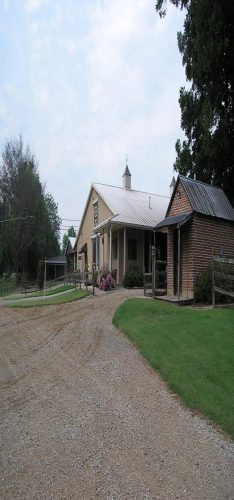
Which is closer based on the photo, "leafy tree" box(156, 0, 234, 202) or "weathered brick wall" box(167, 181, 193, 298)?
"weathered brick wall" box(167, 181, 193, 298)

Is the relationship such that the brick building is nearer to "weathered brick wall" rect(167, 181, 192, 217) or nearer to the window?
"weathered brick wall" rect(167, 181, 192, 217)

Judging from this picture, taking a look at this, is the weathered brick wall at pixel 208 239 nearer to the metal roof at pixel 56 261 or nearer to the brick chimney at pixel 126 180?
the brick chimney at pixel 126 180

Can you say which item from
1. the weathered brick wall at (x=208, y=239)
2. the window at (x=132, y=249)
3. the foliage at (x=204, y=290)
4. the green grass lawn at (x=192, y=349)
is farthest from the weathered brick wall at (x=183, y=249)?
the window at (x=132, y=249)

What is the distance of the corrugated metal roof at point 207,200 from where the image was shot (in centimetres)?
1459

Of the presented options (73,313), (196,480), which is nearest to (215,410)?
(196,480)

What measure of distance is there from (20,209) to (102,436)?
40885 millimetres

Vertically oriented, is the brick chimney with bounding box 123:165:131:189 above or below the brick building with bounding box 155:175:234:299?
above

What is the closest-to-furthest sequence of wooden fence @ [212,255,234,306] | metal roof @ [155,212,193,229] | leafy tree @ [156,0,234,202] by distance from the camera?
wooden fence @ [212,255,234,306], metal roof @ [155,212,193,229], leafy tree @ [156,0,234,202]

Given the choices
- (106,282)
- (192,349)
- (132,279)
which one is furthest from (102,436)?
(132,279)

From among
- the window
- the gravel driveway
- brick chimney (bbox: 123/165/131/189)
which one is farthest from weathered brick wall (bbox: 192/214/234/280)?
brick chimney (bbox: 123/165/131/189)

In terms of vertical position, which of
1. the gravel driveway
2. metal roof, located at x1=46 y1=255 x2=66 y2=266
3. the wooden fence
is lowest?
the gravel driveway

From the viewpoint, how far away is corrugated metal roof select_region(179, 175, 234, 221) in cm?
1459

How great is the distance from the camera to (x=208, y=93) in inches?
721

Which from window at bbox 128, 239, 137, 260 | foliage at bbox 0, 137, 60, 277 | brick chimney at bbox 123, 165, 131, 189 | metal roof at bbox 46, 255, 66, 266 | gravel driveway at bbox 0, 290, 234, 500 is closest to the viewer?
gravel driveway at bbox 0, 290, 234, 500
